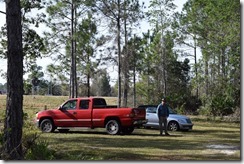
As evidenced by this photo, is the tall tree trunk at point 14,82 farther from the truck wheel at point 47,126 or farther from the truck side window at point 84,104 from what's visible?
the truck wheel at point 47,126

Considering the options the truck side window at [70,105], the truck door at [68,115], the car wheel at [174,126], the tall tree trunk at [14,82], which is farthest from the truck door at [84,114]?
the tall tree trunk at [14,82]

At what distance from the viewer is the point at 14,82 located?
866cm

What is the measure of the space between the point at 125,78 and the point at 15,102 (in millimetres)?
18926

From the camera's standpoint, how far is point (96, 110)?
1516 centimetres

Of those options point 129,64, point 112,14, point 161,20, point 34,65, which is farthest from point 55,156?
point 161,20

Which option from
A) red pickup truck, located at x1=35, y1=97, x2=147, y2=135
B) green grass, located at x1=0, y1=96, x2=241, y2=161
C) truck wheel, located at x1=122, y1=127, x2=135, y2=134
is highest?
red pickup truck, located at x1=35, y1=97, x2=147, y2=135

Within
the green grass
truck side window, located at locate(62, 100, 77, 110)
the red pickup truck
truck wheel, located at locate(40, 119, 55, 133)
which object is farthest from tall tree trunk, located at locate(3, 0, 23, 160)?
truck wheel, located at locate(40, 119, 55, 133)

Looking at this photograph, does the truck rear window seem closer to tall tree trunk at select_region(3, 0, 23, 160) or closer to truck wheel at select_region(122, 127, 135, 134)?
truck wheel at select_region(122, 127, 135, 134)

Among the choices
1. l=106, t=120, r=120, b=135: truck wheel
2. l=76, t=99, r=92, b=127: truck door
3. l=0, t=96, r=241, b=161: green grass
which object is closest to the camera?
l=0, t=96, r=241, b=161: green grass

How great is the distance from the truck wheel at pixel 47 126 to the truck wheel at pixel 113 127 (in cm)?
245

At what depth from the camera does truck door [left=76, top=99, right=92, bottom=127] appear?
599 inches

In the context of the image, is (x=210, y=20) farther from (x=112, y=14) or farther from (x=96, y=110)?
(x=96, y=110)

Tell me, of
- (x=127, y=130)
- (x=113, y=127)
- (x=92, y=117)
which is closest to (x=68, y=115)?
(x=92, y=117)

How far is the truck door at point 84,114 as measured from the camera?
15.2 meters
